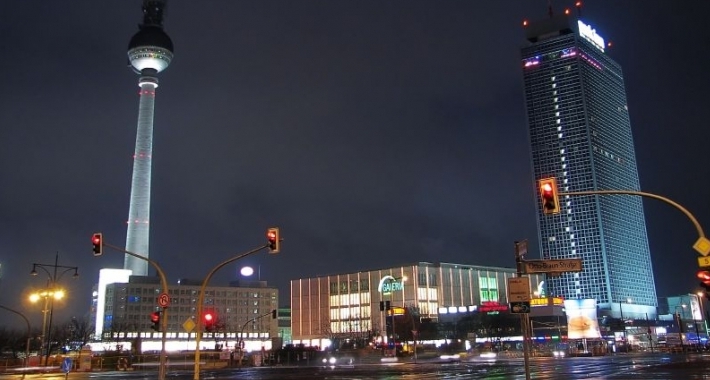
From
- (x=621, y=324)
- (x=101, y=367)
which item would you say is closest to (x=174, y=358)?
(x=101, y=367)

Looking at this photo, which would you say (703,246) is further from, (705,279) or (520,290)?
(520,290)

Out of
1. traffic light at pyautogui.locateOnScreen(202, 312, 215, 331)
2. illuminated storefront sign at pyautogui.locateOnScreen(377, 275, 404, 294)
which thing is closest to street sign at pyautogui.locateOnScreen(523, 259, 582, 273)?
traffic light at pyautogui.locateOnScreen(202, 312, 215, 331)

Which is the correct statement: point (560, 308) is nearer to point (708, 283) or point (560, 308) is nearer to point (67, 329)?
point (67, 329)

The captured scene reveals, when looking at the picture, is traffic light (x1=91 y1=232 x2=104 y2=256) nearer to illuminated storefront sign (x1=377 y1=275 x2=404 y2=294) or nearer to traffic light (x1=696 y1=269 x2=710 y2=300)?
traffic light (x1=696 y1=269 x2=710 y2=300)

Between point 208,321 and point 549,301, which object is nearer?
point 208,321

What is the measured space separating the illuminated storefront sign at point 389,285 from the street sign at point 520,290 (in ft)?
533

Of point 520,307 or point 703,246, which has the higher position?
point 703,246

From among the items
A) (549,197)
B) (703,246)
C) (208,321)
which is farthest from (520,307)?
(208,321)

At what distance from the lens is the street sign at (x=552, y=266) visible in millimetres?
23891

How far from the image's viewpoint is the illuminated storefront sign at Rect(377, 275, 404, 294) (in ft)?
608

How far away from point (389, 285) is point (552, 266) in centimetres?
16592

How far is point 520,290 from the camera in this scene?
23844 mm

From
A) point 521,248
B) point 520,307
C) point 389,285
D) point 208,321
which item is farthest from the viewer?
point 389,285

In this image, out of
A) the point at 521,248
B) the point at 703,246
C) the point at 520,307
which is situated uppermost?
the point at 521,248
